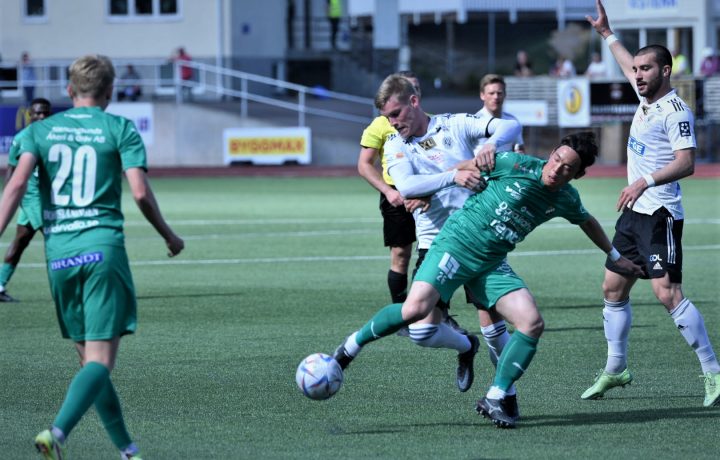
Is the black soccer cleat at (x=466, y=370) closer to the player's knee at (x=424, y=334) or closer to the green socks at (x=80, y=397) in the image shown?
the player's knee at (x=424, y=334)

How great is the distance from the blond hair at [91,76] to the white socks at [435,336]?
2612 mm

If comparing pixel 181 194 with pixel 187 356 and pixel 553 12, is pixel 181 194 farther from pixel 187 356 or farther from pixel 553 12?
pixel 553 12

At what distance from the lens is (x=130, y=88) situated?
40.2 meters

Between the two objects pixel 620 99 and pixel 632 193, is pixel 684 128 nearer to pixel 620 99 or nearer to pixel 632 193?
pixel 632 193

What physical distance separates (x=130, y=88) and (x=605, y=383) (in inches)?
1309

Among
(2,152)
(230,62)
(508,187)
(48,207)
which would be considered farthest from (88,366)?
(230,62)

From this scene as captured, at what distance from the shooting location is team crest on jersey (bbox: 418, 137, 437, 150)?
849 cm

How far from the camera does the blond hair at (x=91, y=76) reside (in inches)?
251

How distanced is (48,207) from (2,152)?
3152 centimetres

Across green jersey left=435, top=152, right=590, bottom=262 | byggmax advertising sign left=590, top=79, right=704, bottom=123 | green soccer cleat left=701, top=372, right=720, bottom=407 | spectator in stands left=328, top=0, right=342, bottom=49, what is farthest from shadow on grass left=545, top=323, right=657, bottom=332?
spectator in stands left=328, top=0, right=342, bottom=49

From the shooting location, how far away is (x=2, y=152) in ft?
120

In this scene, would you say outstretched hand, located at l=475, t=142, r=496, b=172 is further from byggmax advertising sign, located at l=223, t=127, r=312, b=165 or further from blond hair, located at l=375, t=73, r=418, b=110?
byggmax advertising sign, located at l=223, t=127, r=312, b=165

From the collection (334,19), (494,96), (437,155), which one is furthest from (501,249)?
(334,19)

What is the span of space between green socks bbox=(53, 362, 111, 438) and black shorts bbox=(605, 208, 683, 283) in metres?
3.57
